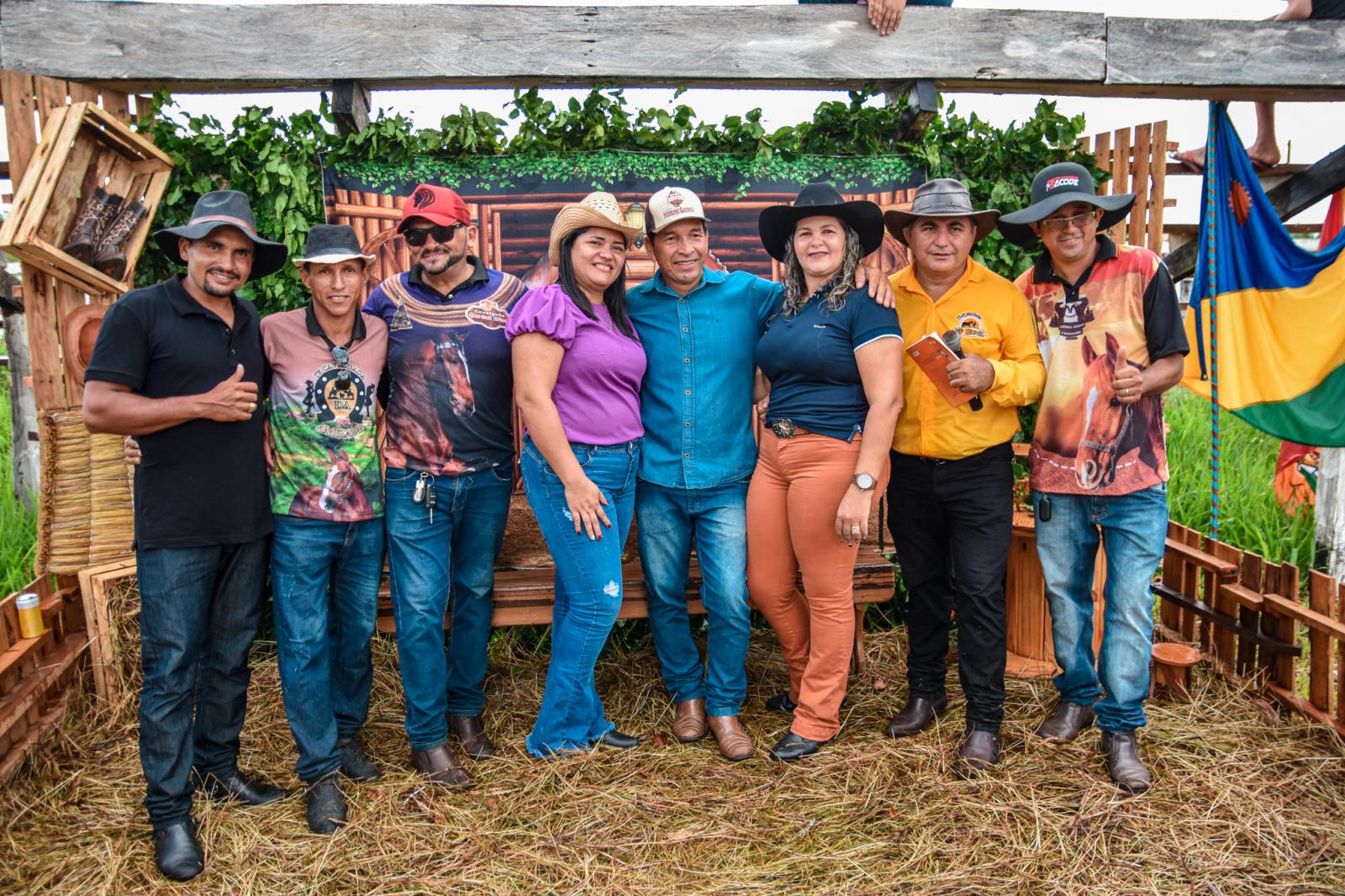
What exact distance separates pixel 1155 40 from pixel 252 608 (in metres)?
5.35

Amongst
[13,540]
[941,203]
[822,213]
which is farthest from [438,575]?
[13,540]

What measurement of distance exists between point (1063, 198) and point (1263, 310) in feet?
10.8

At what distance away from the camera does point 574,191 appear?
4.84m

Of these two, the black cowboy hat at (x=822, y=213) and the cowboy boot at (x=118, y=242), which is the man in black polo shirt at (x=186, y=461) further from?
the black cowboy hat at (x=822, y=213)

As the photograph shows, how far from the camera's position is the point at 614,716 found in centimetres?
416

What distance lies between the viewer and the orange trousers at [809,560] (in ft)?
11.1

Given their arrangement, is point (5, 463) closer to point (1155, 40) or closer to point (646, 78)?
point (646, 78)

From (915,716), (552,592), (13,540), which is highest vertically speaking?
(552,592)

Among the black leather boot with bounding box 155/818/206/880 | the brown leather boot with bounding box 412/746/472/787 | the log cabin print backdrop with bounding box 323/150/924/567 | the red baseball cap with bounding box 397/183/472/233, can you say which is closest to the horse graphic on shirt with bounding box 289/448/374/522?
the red baseball cap with bounding box 397/183/472/233

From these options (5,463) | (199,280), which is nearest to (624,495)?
(199,280)

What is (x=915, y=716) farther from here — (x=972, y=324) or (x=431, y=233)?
(x=431, y=233)

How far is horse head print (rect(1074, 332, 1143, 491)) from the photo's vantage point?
3.40 m

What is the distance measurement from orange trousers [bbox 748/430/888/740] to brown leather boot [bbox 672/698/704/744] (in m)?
0.40

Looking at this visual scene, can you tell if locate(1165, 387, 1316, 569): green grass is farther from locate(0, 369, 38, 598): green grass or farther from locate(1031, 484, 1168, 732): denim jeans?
locate(0, 369, 38, 598): green grass
